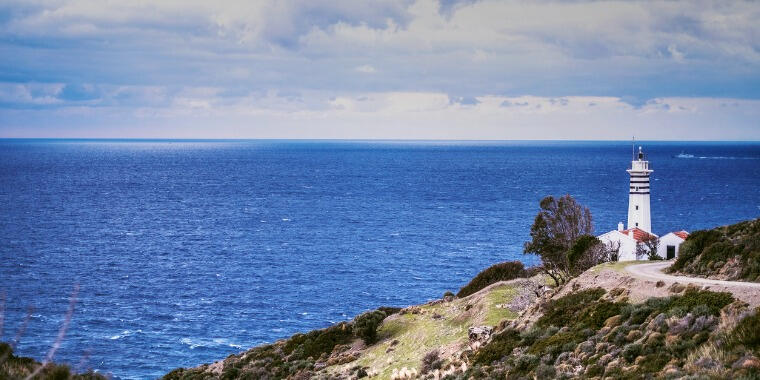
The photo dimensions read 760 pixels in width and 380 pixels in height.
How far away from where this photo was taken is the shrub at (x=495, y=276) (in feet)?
176

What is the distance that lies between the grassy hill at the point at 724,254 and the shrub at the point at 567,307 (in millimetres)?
5406

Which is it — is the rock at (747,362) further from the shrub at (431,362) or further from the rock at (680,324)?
the shrub at (431,362)

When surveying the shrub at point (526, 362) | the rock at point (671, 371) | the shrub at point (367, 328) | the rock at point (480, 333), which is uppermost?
the rock at point (671, 371)

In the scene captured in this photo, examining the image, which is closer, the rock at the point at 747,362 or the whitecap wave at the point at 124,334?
the rock at the point at 747,362

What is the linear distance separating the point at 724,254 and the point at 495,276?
70.1 feet

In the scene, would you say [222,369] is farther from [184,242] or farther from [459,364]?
[184,242]

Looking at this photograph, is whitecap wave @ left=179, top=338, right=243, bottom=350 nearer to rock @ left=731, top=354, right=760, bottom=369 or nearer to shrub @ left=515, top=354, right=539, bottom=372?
shrub @ left=515, top=354, right=539, bottom=372

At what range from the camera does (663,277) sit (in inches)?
1358

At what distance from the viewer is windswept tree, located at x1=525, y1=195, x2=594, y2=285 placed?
169 ft

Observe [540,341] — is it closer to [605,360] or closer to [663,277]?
[605,360]

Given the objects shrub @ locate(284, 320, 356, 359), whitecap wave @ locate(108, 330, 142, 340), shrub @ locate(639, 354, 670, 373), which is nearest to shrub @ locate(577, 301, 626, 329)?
shrub @ locate(639, 354, 670, 373)

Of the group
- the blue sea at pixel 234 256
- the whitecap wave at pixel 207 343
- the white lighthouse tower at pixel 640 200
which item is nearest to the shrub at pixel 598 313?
the blue sea at pixel 234 256

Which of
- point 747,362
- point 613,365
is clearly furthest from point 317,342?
point 747,362

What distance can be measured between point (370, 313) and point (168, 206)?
11464cm
